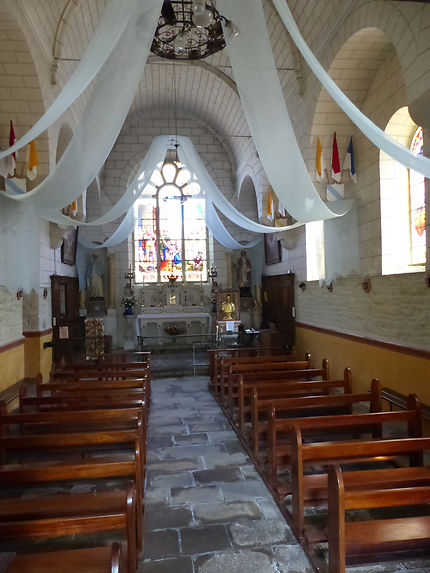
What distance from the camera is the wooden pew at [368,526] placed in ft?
7.95

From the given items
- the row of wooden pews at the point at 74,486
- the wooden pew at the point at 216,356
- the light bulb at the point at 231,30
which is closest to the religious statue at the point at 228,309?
the wooden pew at the point at 216,356

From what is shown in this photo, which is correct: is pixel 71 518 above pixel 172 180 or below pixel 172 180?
below

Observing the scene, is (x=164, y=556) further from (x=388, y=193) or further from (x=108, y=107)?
(x=388, y=193)

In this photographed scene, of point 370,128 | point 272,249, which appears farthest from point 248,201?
point 370,128

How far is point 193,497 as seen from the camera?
387cm

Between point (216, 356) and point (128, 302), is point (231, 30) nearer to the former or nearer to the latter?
point (216, 356)

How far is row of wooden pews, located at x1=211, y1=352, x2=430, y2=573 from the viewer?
8.05ft

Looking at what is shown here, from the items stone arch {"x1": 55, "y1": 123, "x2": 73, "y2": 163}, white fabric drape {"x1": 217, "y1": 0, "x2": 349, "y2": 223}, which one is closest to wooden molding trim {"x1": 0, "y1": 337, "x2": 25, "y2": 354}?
stone arch {"x1": 55, "y1": 123, "x2": 73, "y2": 163}

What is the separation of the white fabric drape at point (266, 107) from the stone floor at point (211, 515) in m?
3.14

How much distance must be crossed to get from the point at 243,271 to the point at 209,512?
10698mm

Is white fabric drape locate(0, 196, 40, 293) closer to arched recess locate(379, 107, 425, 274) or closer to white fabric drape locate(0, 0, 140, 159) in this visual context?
white fabric drape locate(0, 0, 140, 159)

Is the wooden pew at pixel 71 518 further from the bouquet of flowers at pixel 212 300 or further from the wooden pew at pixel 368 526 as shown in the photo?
the bouquet of flowers at pixel 212 300

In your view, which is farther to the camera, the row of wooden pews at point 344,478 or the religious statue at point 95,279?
the religious statue at point 95,279

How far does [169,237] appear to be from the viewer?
14844 mm
